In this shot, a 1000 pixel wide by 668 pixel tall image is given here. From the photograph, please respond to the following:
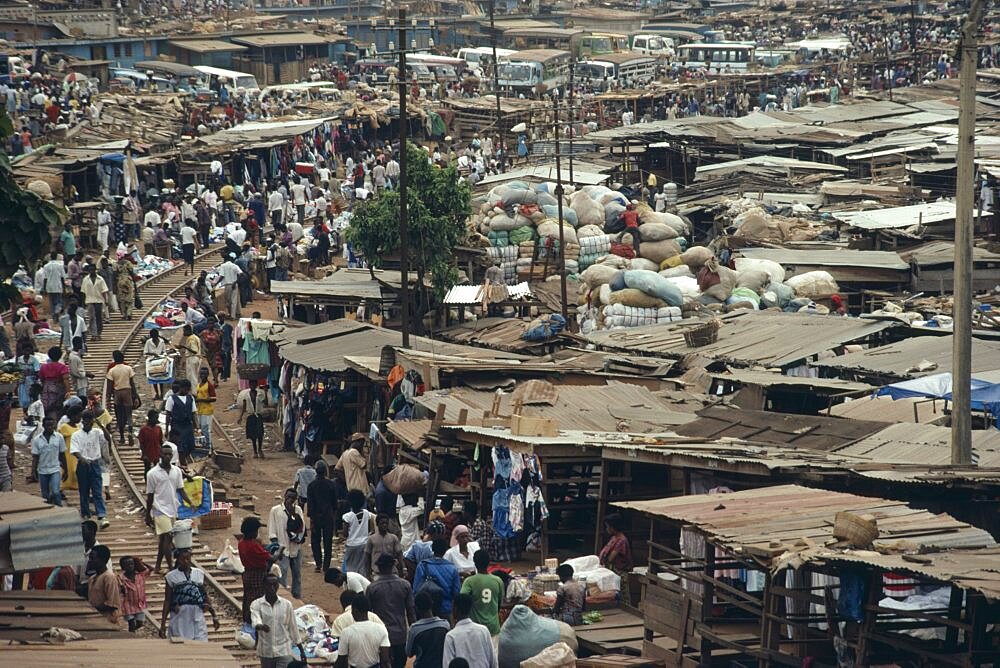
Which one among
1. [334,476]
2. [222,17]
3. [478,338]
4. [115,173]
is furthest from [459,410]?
[222,17]

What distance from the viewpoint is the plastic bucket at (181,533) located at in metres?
14.2

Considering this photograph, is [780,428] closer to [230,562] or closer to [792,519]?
[792,519]

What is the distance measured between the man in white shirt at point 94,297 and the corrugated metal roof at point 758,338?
713 cm

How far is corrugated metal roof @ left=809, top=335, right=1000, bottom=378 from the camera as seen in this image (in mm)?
17625

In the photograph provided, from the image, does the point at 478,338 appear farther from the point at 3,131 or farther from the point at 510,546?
the point at 3,131

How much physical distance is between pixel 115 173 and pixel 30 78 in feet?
40.1

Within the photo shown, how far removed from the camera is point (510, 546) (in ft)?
48.7

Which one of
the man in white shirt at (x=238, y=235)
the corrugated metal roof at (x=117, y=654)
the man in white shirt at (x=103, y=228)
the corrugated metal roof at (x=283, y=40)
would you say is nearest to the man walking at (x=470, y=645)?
the corrugated metal roof at (x=117, y=654)

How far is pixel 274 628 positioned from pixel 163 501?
11.6 ft

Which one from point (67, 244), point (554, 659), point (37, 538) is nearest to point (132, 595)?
point (37, 538)

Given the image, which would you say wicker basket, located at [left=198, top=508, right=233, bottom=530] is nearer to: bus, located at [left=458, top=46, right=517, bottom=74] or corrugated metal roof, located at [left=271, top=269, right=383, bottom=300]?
corrugated metal roof, located at [left=271, top=269, right=383, bottom=300]

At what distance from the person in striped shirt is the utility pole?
636 cm

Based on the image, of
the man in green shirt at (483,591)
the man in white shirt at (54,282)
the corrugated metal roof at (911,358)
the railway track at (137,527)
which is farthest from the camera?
the man in white shirt at (54,282)

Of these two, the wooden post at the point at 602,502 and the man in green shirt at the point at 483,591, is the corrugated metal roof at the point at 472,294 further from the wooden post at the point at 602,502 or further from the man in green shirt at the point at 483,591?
the man in green shirt at the point at 483,591
